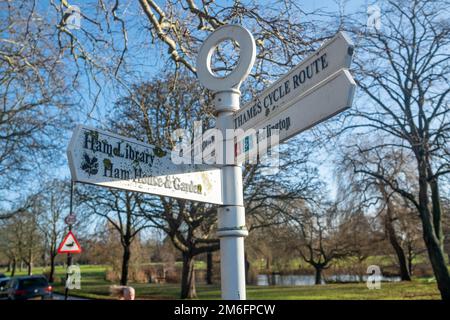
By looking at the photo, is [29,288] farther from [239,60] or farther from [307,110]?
[307,110]

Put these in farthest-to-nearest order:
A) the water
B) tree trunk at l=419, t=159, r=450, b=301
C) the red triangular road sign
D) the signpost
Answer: the water
tree trunk at l=419, t=159, r=450, b=301
the red triangular road sign
the signpost

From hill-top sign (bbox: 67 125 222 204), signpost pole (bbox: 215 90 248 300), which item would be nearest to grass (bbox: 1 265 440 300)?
signpost pole (bbox: 215 90 248 300)

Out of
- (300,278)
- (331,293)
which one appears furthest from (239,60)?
(300,278)

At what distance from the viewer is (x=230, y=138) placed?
2564 mm

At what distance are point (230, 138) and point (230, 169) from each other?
0.64 ft

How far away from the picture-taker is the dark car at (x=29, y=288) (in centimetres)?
1838

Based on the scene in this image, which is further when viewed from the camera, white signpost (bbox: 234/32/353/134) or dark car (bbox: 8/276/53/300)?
dark car (bbox: 8/276/53/300)

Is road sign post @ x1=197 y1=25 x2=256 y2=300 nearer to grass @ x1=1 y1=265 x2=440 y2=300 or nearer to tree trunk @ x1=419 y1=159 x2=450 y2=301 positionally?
grass @ x1=1 y1=265 x2=440 y2=300

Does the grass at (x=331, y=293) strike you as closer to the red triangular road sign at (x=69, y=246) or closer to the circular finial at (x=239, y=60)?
the red triangular road sign at (x=69, y=246)

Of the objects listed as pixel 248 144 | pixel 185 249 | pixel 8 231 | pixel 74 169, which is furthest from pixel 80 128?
pixel 8 231

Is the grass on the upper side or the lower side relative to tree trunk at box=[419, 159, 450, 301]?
lower

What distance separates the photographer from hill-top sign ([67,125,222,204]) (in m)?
1.91

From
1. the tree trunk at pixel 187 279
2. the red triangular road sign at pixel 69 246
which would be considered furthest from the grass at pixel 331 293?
the red triangular road sign at pixel 69 246
